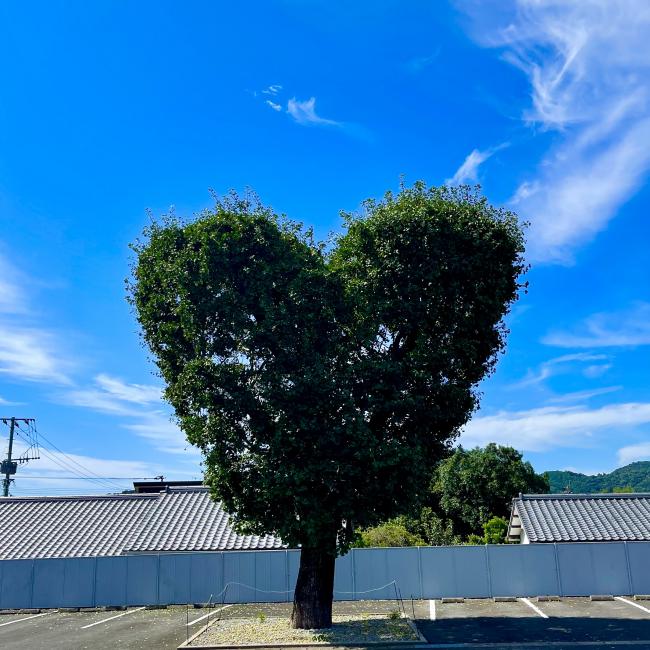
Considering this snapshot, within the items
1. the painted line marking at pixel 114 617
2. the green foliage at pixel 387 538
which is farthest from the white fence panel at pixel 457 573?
the painted line marking at pixel 114 617

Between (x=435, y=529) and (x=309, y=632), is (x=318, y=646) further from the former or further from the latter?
(x=435, y=529)

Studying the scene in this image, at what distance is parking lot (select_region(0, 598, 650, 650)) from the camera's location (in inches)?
729

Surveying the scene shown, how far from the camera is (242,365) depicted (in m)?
18.1

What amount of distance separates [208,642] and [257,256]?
1117cm

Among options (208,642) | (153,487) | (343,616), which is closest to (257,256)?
(208,642)

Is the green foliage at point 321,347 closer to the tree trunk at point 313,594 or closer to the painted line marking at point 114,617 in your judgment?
the tree trunk at point 313,594

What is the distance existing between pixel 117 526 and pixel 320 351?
879 inches

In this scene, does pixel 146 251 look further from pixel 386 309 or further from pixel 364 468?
pixel 364 468

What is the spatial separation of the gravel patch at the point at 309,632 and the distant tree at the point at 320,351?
81 centimetres

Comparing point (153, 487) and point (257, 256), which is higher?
point (257, 256)

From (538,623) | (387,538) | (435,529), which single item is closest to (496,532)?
(435,529)

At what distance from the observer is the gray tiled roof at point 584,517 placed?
31984 mm

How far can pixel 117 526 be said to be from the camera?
34.6 m

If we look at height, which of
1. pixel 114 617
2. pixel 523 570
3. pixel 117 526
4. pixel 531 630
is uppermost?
pixel 117 526
